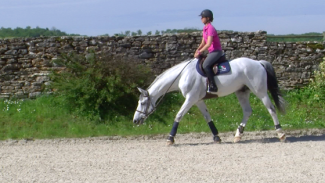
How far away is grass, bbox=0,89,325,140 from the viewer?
11117mm

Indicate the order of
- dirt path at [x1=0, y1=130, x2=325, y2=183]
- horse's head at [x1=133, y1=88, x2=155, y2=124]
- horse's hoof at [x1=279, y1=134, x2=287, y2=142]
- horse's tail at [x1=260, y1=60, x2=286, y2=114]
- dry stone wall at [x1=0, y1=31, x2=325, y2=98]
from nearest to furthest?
dirt path at [x1=0, y1=130, x2=325, y2=183] → horse's hoof at [x1=279, y1=134, x2=287, y2=142] → horse's head at [x1=133, y1=88, x2=155, y2=124] → horse's tail at [x1=260, y1=60, x2=286, y2=114] → dry stone wall at [x1=0, y1=31, x2=325, y2=98]

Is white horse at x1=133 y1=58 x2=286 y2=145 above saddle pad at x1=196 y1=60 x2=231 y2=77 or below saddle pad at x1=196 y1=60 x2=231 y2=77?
below

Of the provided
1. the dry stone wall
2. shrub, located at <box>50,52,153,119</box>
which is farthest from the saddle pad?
the dry stone wall

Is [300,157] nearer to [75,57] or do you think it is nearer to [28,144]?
[28,144]

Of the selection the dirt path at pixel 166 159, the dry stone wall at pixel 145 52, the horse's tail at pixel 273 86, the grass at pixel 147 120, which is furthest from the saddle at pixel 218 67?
the dry stone wall at pixel 145 52

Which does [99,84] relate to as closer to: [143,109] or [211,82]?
[143,109]

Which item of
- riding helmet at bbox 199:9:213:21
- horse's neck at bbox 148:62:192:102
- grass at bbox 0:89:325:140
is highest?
riding helmet at bbox 199:9:213:21

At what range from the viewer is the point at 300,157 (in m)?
7.86

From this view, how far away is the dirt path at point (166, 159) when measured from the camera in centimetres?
662

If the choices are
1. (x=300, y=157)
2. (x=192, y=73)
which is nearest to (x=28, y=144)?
(x=192, y=73)

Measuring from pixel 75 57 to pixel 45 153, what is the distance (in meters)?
4.45

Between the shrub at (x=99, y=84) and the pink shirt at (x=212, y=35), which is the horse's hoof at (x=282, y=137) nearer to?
the pink shirt at (x=212, y=35)

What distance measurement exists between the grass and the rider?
1.99 m

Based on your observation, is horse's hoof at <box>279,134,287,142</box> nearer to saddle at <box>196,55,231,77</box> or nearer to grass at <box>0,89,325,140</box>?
grass at <box>0,89,325,140</box>
